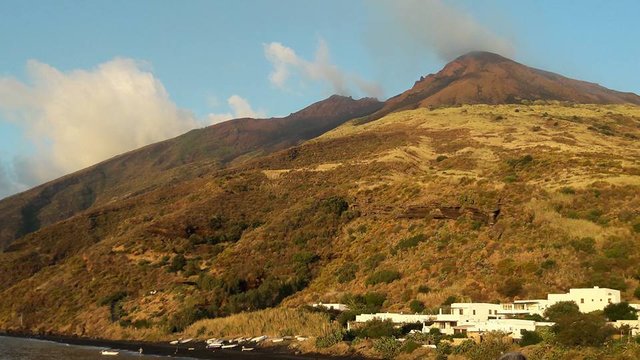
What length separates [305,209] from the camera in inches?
4471

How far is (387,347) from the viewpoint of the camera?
5944 cm

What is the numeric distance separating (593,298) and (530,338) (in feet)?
33.5

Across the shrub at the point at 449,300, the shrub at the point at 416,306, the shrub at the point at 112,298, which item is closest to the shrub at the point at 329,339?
the shrub at the point at 416,306

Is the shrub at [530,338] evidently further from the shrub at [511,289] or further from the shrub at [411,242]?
the shrub at [411,242]

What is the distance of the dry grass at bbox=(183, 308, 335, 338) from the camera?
69688mm

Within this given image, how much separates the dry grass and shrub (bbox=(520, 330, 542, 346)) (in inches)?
831

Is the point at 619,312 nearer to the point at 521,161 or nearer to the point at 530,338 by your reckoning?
the point at 530,338

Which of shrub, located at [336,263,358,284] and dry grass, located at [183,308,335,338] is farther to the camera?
shrub, located at [336,263,358,284]

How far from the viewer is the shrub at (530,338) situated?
53.4 meters

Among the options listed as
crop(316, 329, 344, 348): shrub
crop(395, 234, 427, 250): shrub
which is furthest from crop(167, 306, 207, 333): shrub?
crop(395, 234, 427, 250): shrub

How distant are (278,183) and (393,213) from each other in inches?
1586

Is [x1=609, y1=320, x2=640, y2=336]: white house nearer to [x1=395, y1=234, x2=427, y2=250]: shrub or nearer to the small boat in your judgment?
the small boat

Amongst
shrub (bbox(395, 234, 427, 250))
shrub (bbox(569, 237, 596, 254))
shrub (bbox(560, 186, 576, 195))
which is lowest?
shrub (bbox(569, 237, 596, 254))

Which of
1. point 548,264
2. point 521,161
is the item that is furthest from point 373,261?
point 521,161
